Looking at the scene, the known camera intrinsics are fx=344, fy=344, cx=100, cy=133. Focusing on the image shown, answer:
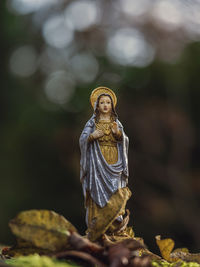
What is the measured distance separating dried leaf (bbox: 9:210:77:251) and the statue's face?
1234 mm

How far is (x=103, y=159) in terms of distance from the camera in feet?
8.64

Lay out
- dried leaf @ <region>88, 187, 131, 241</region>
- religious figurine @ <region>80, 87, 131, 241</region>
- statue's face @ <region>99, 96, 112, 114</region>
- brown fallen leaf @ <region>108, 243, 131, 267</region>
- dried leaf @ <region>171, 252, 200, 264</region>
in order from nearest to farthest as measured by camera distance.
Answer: brown fallen leaf @ <region>108, 243, 131, 267</region>, dried leaf @ <region>88, 187, 131, 241</region>, dried leaf @ <region>171, 252, 200, 264</region>, religious figurine @ <region>80, 87, 131, 241</region>, statue's face @ <region>99, 96, 112, 114</region>

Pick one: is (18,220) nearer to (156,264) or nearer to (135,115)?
(156,264)

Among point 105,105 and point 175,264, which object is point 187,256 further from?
point 105,105

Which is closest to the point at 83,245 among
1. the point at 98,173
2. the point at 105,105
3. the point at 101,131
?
the point at 98,173

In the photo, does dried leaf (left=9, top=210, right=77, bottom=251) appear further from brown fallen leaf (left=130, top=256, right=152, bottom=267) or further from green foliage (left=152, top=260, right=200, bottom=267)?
green foliage (left=152, top=260, right=200, bottom=267)

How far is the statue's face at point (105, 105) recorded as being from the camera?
280 cm

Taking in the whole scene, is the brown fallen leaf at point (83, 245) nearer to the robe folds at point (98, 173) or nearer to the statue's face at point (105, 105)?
the robe folds at point (98, 173)

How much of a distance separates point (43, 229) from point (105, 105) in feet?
4.32

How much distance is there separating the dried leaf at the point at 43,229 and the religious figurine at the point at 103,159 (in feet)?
2.42

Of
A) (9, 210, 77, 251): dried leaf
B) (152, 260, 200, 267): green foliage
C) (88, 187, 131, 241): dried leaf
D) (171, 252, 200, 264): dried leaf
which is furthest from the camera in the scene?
(171, 252, 200, 264): dried leaf

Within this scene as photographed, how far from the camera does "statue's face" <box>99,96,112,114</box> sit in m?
2.80

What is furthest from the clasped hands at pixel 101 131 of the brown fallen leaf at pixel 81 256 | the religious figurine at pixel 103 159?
the brown fallen leaf at pixel 81 256

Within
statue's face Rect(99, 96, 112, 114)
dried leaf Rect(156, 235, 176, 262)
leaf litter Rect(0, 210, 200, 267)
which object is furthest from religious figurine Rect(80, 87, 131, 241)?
leaf litter Rect(0, 210, 200, 267)
